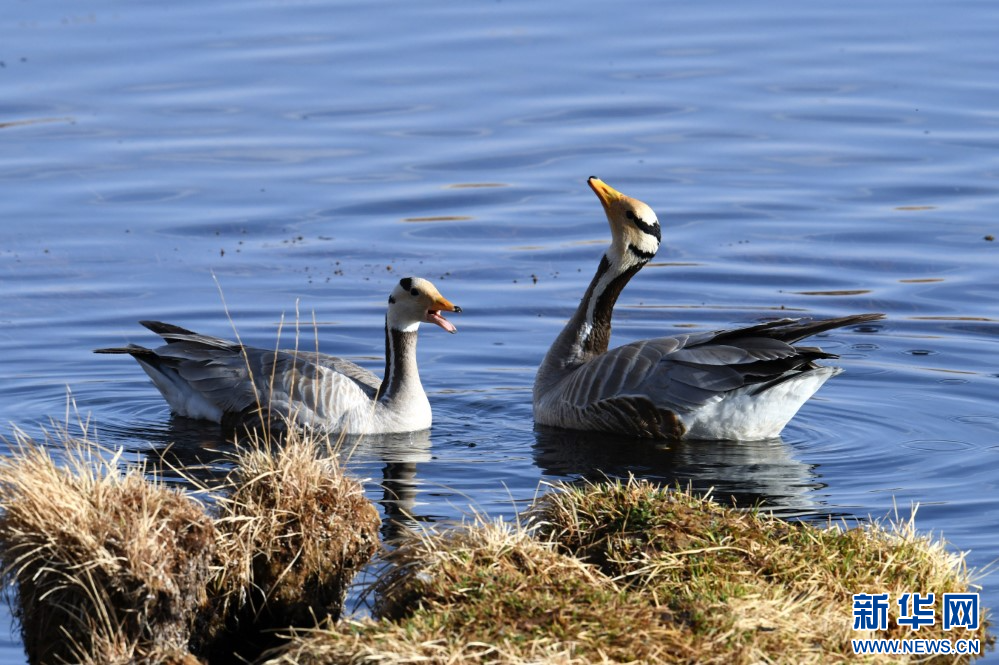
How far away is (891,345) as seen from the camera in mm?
13617

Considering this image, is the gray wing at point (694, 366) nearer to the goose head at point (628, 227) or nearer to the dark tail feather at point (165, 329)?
the goose head at point (628, 227)

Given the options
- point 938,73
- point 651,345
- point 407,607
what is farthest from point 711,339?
point 938,73

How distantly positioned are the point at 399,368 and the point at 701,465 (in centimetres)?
248

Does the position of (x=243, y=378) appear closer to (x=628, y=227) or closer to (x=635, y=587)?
(x=628, y=227)

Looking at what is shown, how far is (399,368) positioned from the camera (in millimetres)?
12000

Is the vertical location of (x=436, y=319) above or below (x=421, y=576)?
above

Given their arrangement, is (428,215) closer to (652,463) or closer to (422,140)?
(422,140)

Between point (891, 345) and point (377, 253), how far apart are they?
522 cm

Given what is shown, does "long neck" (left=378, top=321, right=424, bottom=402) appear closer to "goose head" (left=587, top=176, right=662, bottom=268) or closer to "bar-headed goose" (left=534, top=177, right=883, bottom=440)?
"bar-headed goose" (left=534, top=177, right=883, bottom=440)

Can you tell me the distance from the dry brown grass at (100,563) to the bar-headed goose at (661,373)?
17.5 feet

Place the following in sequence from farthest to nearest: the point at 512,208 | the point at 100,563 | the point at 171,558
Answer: the point at 512,208 < the point at 171,558 < the point at 100,563

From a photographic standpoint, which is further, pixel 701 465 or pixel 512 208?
pixel 512 208

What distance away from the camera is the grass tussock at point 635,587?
6391mm

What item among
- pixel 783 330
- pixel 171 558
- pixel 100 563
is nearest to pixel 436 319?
pixel 783 330
